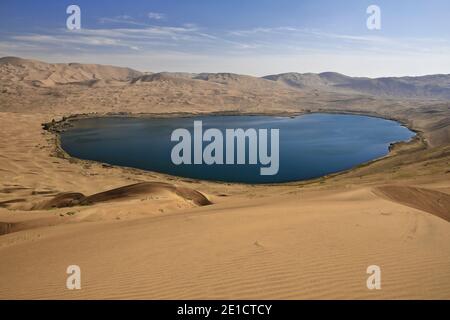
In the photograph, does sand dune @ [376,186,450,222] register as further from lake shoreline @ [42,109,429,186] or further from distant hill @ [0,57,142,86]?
distant hill @ [0,57,142,86]

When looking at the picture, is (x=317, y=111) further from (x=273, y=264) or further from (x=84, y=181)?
(x=273, y=264)

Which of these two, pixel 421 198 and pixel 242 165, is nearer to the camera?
pixel 421 198

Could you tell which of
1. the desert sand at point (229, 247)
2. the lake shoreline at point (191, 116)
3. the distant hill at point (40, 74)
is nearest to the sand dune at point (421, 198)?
the desert sand at point (229, 247)

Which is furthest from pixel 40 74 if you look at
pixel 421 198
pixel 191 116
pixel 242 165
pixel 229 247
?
pixel 229 247

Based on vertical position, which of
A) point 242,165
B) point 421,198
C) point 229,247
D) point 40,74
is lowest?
point 242,165

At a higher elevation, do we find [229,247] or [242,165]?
[229,247]

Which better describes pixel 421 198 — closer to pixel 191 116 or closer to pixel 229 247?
pixel 229 247

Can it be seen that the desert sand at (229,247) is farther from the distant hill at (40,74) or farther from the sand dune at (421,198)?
the distant hill at (40,74)

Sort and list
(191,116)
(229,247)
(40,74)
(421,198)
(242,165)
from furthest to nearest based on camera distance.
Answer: (40,74), (191,116), (242,165), (421,198), (229,247)

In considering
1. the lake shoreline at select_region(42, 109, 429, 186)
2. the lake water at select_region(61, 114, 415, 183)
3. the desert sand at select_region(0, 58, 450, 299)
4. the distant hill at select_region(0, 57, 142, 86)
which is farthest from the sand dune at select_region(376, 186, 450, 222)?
the distant hill at select_region(0, 57, 142, 86)
